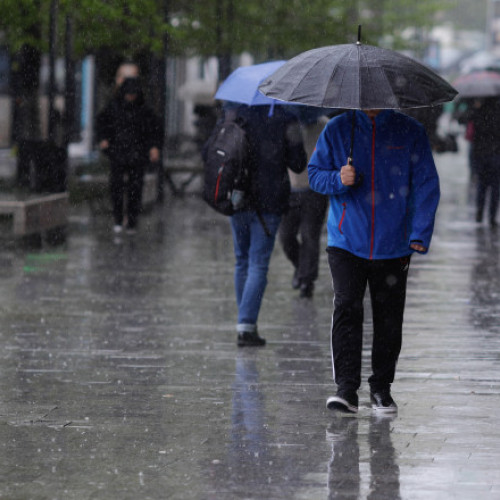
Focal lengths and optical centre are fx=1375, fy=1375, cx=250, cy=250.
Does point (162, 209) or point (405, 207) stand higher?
point (405, 207)

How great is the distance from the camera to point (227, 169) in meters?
8.61

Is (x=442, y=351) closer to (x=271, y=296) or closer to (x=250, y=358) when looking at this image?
(x=250, y=358)

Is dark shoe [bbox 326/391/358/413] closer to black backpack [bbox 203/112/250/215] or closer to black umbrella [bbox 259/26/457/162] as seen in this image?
black umbrella [bbox 259/26/457/162]

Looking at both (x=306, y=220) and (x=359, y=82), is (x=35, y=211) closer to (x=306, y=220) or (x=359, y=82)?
(x=306, y=220)

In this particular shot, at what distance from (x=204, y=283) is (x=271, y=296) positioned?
862 millimetres

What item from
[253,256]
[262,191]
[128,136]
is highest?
[262,191]

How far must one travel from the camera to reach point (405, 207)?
22.4ft

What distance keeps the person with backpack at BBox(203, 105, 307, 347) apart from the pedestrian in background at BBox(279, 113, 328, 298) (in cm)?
200

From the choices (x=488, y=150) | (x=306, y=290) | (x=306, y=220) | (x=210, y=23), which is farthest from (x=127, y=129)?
(x=210, y=23)

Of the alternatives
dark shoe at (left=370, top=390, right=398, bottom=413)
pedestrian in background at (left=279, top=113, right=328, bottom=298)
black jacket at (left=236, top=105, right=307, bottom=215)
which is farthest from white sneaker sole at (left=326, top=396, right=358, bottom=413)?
pedestrian in background at (left=279, top=113, right=328, bottom=298)

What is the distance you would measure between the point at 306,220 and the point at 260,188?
8.57ft

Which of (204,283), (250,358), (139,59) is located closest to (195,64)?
(139,59)

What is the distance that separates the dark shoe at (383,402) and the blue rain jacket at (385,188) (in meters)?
0.70

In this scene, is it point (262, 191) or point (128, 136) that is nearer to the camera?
point (262, 191)
